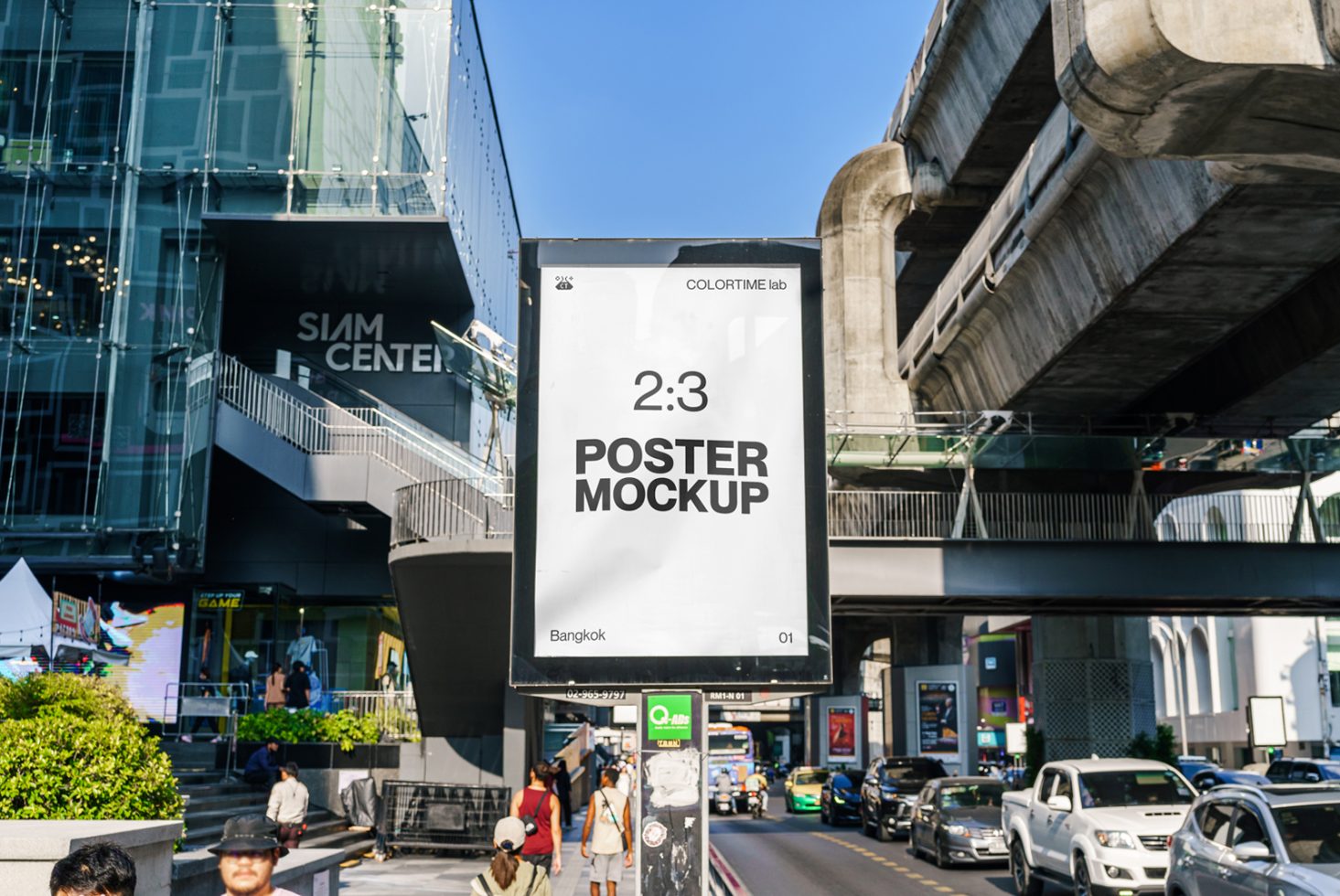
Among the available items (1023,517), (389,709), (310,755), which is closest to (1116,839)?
(1023,517)

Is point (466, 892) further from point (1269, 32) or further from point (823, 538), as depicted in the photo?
point (1269, 32)

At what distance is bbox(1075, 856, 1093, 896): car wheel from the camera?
57.4 ft

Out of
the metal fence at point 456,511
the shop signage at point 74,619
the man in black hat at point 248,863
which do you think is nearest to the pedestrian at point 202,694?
the shop signage at point 74,619

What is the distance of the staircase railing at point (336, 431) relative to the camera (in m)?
35.5

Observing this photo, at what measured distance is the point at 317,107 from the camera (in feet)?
122

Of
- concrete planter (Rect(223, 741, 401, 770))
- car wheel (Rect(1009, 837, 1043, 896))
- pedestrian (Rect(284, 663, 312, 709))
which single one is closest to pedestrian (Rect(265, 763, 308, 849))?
car wheel (Rect(1009, 837, 1043, 896))

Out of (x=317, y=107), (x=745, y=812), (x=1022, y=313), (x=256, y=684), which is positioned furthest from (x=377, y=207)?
(x=745, y=812)

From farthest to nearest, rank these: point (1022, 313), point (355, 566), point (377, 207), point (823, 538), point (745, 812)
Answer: point (745, 812)
point (355, 566)
point (377, 207)
point (1022, 313)
point (823, 538)

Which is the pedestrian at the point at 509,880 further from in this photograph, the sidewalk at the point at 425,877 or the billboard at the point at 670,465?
the sidewalk at the point at 425,877

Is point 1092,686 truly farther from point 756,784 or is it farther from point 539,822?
point 539,822

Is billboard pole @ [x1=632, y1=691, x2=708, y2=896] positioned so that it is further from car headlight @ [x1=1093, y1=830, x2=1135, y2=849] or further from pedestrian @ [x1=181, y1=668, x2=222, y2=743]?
pedestrian @ [x1=181, y1=668, x2=222, y2=743]

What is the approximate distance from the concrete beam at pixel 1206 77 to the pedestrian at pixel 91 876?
1092 cm

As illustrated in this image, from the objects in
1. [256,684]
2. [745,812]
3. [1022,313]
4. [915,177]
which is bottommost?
[745,812]

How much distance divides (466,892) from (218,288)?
846 inches
